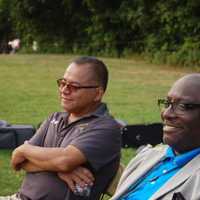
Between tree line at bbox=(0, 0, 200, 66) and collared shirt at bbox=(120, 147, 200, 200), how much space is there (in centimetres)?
2233

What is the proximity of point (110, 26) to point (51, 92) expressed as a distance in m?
16.0

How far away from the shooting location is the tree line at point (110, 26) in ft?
88.3

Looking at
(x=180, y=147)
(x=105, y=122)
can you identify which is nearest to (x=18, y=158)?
(x=105, y=122)

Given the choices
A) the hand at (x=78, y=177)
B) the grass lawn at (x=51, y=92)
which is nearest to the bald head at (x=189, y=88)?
the hand at (x=78, y=177)

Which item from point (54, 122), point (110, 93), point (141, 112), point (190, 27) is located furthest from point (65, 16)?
point (54, 122)

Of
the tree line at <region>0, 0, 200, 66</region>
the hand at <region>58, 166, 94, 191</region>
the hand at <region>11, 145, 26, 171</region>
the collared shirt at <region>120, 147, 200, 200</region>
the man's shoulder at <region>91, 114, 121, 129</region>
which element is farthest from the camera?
the tree line at <region>0, 0, 200, 66</region>

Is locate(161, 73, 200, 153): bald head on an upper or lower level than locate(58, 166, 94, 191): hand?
upper

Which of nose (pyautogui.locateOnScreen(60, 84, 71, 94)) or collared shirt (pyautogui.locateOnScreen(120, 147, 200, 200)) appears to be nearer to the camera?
collared shirt (pyautogui.locateOnScreen(120, 147, 200, 200))

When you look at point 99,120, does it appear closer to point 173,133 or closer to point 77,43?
point 173,133

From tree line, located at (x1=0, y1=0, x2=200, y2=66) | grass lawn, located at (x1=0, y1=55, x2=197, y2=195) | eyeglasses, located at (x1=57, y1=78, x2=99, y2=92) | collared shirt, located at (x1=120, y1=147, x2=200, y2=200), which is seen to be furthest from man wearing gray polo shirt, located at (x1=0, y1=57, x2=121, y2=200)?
tree line, located at (x1=0, y1=0, x2=200, y2=66)

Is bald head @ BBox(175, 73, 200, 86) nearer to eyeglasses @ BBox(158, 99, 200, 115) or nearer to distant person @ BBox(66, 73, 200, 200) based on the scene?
distant person @ BBox(66, 73, 200, 200)

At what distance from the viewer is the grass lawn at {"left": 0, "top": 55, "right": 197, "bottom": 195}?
39.0ft

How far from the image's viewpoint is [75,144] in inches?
176

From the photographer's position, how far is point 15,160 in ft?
15.5
